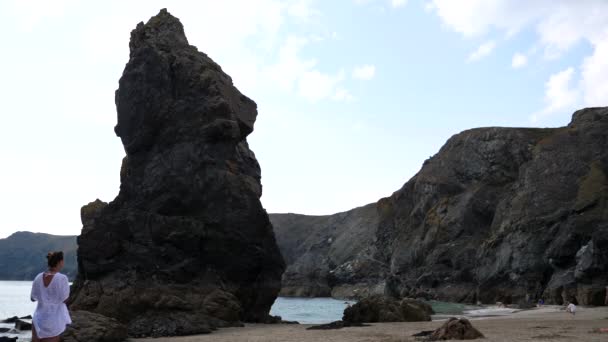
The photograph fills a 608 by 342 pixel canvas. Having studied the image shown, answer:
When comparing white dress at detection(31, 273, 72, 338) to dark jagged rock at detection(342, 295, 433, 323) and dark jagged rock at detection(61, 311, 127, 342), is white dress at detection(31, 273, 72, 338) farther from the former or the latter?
dark jagged rock at detection(342, 295, 433, 323)

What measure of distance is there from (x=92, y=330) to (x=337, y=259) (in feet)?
387

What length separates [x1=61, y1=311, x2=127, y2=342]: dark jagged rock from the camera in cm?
2050

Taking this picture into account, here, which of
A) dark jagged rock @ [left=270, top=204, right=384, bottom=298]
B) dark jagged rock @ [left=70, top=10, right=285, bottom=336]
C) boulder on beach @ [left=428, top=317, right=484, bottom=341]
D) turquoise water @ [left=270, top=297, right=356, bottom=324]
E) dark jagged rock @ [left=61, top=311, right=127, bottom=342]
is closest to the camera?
boulder on beach @ [left=428, top=317, right=484, bottom=341]

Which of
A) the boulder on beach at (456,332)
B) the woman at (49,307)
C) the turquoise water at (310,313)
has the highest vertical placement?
the woman at (49,307)

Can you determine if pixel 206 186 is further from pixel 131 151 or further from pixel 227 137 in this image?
pixel 131 151

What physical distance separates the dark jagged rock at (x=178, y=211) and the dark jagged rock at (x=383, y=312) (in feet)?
16.3

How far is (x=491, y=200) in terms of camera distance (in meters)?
89.0

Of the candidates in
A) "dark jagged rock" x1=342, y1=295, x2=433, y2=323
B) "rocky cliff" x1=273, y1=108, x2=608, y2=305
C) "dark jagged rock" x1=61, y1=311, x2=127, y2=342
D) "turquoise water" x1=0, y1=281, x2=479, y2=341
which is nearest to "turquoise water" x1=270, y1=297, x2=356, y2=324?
"turquoise water" x1=0, y1=281, x2=479, y2=341

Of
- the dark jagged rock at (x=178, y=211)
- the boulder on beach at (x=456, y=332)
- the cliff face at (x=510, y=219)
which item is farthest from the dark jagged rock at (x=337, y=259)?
the boulder on beach at (x=456, y=332)

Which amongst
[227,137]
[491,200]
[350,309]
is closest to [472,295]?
[491,200]

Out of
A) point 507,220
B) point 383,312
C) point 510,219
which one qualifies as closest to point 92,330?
point 383,312

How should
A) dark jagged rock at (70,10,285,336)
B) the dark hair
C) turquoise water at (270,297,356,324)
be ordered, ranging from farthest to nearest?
turquoise water at (270,297,356,324) < dark jagged rock at (70,10,285,336) < the dark hair

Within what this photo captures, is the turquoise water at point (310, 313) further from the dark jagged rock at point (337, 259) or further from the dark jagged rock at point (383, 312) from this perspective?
the dark jagged rock at point (337, 259)

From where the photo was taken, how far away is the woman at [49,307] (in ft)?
29.1
